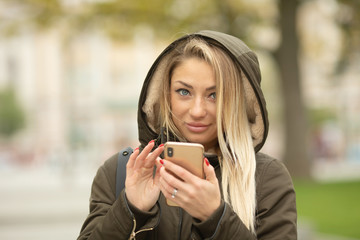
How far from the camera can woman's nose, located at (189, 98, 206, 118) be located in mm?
2043

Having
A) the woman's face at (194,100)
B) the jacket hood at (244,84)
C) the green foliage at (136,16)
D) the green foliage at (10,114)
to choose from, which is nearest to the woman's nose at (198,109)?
the woman's face at (194,100)

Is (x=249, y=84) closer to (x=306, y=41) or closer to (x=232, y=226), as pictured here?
(x=232, y=226)

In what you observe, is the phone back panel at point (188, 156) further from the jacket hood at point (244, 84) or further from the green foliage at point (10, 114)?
the green foliage at point (10, 114)

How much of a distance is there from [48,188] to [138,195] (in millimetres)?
13469

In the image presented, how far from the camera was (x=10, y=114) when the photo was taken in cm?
4444

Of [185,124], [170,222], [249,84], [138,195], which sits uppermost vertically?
[249,84]

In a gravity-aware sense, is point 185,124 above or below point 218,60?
below

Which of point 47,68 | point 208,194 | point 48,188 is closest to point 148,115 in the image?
point 208,194

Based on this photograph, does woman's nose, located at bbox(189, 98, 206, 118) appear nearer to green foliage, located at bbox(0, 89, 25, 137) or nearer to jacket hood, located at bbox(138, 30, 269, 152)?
jacket hood, located at bbox(138, 30, 269, 152)

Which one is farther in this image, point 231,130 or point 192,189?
point 231,130

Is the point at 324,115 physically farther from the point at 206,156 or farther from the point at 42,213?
the point at 206,156

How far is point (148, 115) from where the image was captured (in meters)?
2.27

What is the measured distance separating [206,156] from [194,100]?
232 mm

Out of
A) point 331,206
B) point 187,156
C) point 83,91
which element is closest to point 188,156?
point 187,156
